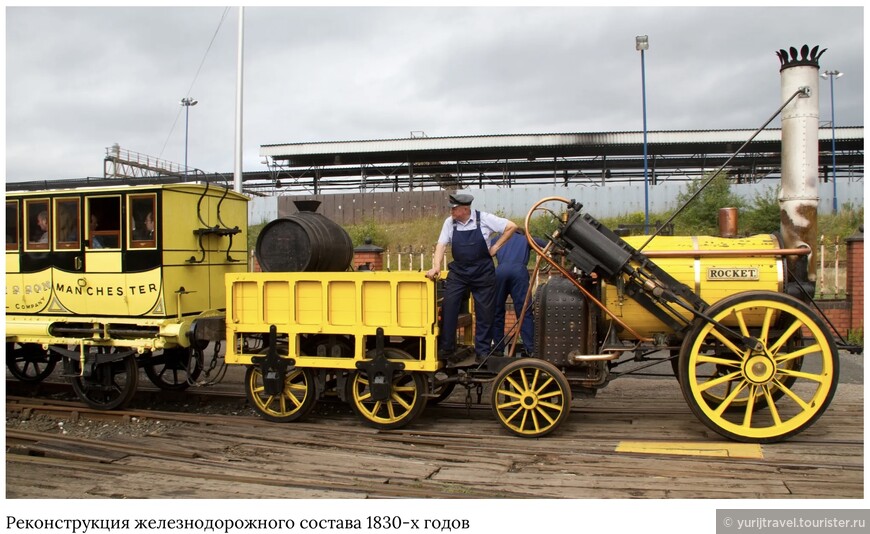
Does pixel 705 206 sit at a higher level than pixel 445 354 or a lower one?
higher

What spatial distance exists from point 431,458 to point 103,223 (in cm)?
501

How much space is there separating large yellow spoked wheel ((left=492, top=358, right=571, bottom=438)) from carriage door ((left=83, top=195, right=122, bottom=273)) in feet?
15.8

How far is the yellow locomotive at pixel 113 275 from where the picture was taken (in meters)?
7.70

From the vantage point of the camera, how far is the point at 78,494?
16.6ft

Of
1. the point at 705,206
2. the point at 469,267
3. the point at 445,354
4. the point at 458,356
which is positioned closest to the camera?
the point at 469,267

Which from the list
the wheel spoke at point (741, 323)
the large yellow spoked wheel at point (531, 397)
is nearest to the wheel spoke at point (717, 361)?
the wheel spoke at point (741, 323)

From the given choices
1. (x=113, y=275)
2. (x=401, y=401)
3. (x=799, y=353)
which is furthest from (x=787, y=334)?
(x=113, y=275)

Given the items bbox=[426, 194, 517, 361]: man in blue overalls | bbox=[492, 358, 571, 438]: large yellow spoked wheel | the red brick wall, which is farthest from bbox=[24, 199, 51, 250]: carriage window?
the red brick wall

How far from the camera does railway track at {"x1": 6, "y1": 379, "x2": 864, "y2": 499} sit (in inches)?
195

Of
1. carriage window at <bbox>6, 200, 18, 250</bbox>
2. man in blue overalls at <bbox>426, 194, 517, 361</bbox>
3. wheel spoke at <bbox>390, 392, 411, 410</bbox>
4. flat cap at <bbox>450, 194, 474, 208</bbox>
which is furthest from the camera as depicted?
carriage window at <bbox>6, 200, 18, 250</bbox>

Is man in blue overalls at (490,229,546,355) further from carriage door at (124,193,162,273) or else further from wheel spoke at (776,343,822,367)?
carriage door at (124,193,162,273)

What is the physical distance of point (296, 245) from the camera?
7.25 metres

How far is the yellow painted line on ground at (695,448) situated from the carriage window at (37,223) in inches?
281

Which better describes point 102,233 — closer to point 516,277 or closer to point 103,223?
point 103,223
